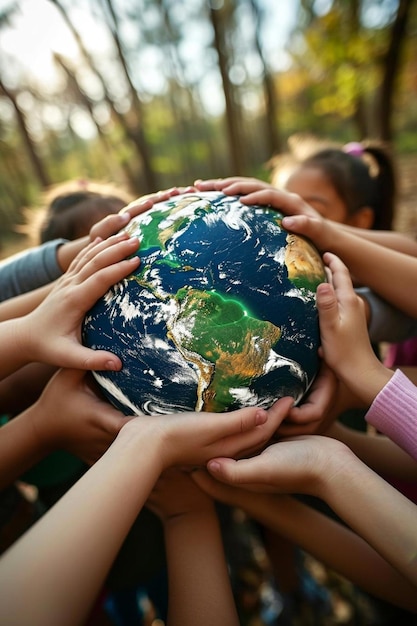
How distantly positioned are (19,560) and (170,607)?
0.78m

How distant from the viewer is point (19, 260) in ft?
7.14

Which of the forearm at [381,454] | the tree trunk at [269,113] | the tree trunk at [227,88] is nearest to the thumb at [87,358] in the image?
the forearm at [381,454]

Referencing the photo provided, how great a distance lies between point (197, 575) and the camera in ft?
4.60

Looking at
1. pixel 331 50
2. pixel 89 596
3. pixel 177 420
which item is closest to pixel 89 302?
pixel 177 420

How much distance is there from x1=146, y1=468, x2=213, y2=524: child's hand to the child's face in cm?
196

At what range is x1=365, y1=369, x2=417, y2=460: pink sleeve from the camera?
136 cm

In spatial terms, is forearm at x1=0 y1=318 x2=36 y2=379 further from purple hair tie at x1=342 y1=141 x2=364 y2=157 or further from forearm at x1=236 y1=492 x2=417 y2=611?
purple hair tie at x1=342 y1=141 x2=364 y2=157

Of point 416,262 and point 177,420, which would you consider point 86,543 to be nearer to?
point 177,420

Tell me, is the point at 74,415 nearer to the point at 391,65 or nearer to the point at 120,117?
the point at 391,65

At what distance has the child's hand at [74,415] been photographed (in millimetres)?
1410

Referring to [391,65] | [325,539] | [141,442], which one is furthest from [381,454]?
[391,65]

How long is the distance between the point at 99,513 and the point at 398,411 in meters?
1.02

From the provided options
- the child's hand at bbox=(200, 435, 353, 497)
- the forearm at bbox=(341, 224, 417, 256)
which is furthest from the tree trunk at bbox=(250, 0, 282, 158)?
the child's hand at bbox=(200, 435, 353, 497)

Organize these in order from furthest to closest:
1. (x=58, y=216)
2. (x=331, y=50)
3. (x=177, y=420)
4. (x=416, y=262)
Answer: (x=331, y=50) → (x=58, y=216) → (x=416, y=262) → (x=177, y=420)
